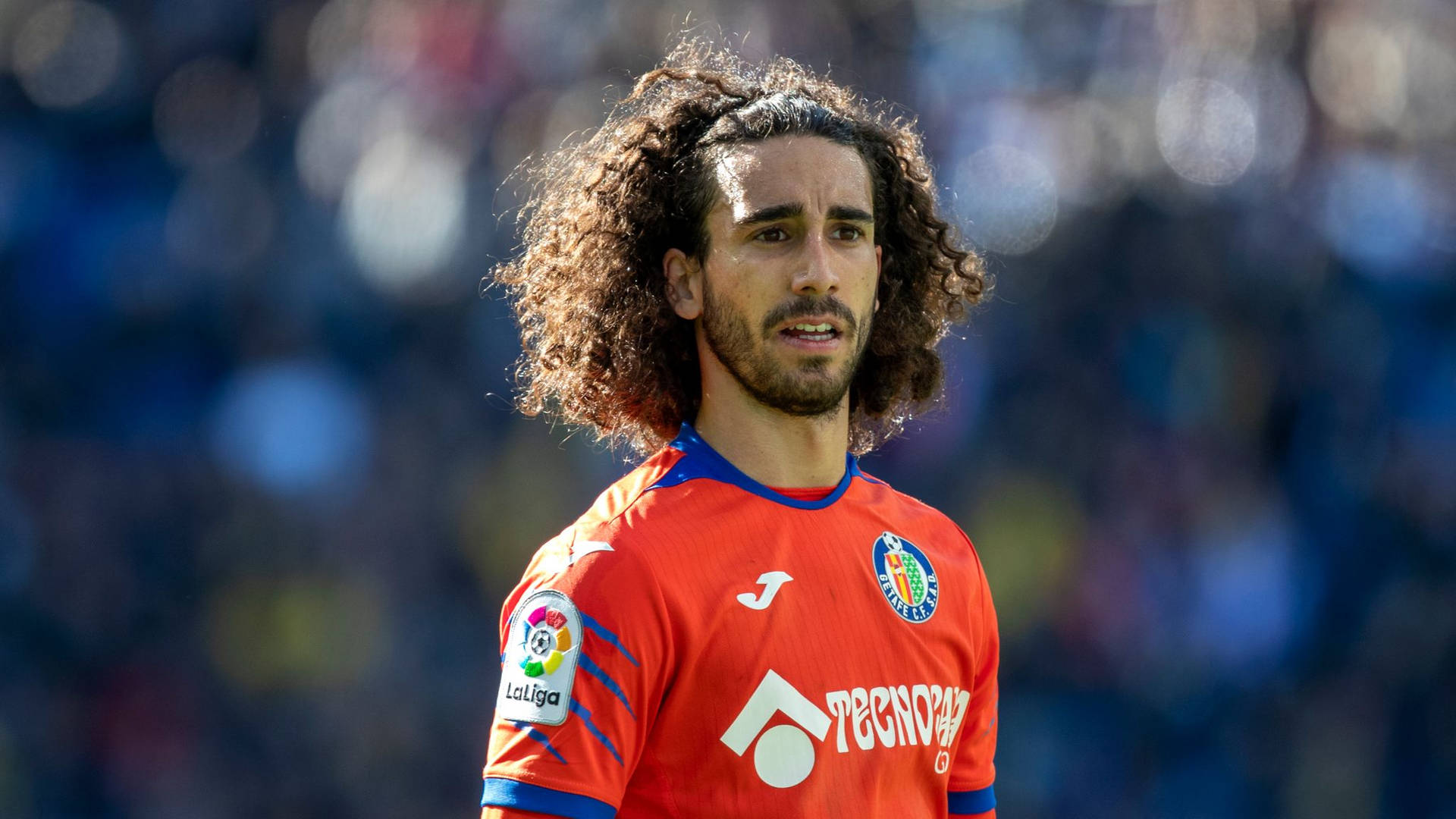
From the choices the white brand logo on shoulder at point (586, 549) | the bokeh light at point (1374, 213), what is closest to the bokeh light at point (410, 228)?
the bokeh light at point (1374, 213)

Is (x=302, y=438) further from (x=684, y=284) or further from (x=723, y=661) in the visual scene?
(x=723, y=661)

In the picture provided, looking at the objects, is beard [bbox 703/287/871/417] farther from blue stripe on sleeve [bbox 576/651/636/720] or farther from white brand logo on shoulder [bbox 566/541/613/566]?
blue stripe on sleeve [bbox 576/651/636/720]

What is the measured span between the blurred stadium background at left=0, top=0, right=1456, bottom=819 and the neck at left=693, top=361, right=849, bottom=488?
3.67 m

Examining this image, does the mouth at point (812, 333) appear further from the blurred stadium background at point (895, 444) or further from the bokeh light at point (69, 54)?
the bokeh light at point (69, 54)

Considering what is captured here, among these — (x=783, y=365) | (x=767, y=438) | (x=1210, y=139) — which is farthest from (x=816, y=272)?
(x=1210, y=139)

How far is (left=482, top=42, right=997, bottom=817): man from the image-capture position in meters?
2.20

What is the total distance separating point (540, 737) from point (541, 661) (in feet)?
0.36

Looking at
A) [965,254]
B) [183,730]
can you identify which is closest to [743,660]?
[965,254]

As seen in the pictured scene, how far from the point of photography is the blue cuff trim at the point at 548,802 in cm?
210

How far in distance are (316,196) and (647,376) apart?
4.25m

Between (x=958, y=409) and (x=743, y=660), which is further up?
(x=958, y=409)

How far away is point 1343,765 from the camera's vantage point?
625cm

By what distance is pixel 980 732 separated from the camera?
108 inches

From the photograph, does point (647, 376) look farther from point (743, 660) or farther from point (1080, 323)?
point (1080, 323)
